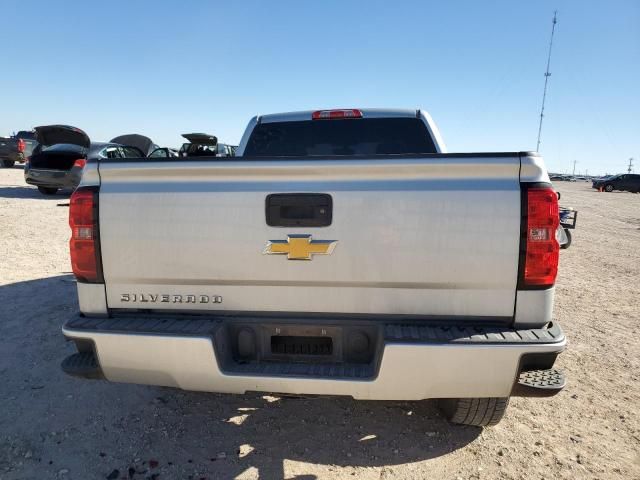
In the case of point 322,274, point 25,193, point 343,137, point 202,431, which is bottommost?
point 202,431

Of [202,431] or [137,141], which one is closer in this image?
[202,431]

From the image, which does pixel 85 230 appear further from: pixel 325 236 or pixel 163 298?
pixel 325 236

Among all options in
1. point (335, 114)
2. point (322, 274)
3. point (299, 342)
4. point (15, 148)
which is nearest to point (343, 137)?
point (335, 114)

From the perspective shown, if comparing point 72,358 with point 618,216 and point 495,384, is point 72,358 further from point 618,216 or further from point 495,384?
point 618,216

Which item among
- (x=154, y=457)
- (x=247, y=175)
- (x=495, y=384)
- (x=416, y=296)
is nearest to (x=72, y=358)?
(x=154, y=457)

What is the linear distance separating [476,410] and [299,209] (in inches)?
65.5

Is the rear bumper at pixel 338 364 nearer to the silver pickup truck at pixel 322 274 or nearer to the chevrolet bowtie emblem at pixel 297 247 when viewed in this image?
the silver pickup truck at pixel 322 274

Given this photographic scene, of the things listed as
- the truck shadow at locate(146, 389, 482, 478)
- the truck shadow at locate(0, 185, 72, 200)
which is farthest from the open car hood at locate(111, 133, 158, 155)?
the truck shadow at locate(146, 389, 482, 478)

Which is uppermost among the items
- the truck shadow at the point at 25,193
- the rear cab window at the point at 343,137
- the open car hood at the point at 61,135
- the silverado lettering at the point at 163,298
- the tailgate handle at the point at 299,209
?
the open car hood at the point at 61,135

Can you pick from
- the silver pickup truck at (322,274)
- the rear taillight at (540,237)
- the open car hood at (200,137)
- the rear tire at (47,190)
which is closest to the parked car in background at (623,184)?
the open car hood at (200,137)

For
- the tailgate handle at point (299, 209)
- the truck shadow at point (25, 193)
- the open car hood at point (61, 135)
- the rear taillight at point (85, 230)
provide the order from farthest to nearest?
1. the truck shadow at point (25, 193)
2. the open car hood at point (61, 135)
3. the rear taillight at point (85, 230)
4. the tailgate handle at point (299, 209)

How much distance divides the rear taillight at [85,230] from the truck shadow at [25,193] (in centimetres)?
1375

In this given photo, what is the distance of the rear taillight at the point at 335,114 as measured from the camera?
365cm

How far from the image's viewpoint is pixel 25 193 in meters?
14.3
